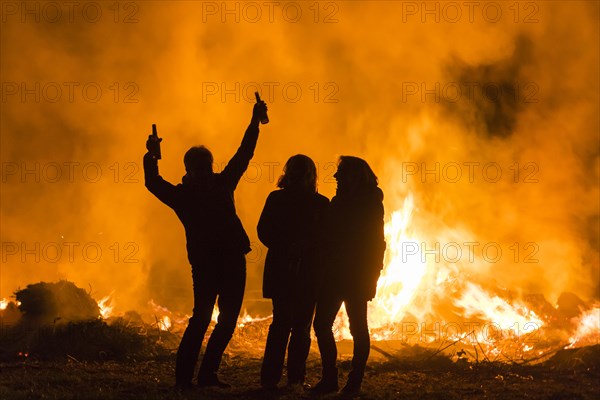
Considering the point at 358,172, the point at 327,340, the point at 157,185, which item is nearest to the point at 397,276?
the point at 327,340

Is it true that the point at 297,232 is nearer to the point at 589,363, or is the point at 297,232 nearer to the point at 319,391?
the point at 319,391

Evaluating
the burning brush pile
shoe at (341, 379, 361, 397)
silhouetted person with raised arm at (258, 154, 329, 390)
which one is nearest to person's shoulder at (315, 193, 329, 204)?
silhouetted person with raised arm at (258, 154, 329, 390)

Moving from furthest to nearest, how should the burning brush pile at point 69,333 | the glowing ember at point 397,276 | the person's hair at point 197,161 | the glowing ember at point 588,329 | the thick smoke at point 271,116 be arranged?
the thick smoke at point 271,116 < the glowing ember at point 397,276 < the glowing ember at point 588,329 < the burning brush pile at point 69,333 < the person's hair at point 197,161

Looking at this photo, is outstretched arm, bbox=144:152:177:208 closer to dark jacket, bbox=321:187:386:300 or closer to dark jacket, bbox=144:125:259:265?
dark jacket, bbox=144:125:259:265

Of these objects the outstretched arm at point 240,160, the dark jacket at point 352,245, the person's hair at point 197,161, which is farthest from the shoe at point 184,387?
the person's hair at point 197,161

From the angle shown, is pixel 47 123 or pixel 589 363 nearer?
pixel 589 363

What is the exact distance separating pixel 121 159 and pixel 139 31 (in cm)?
310

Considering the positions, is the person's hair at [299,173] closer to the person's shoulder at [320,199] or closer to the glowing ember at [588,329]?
the person's shoulder at [320,199]

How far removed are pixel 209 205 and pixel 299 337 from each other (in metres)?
1.54

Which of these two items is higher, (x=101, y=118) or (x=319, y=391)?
(x=101, y=118)

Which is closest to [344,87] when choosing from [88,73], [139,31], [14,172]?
[139,31]

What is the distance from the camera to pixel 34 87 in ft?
47.5

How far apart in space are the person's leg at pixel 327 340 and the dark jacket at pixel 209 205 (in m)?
0.95

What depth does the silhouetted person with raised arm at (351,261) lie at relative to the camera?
587 cm
